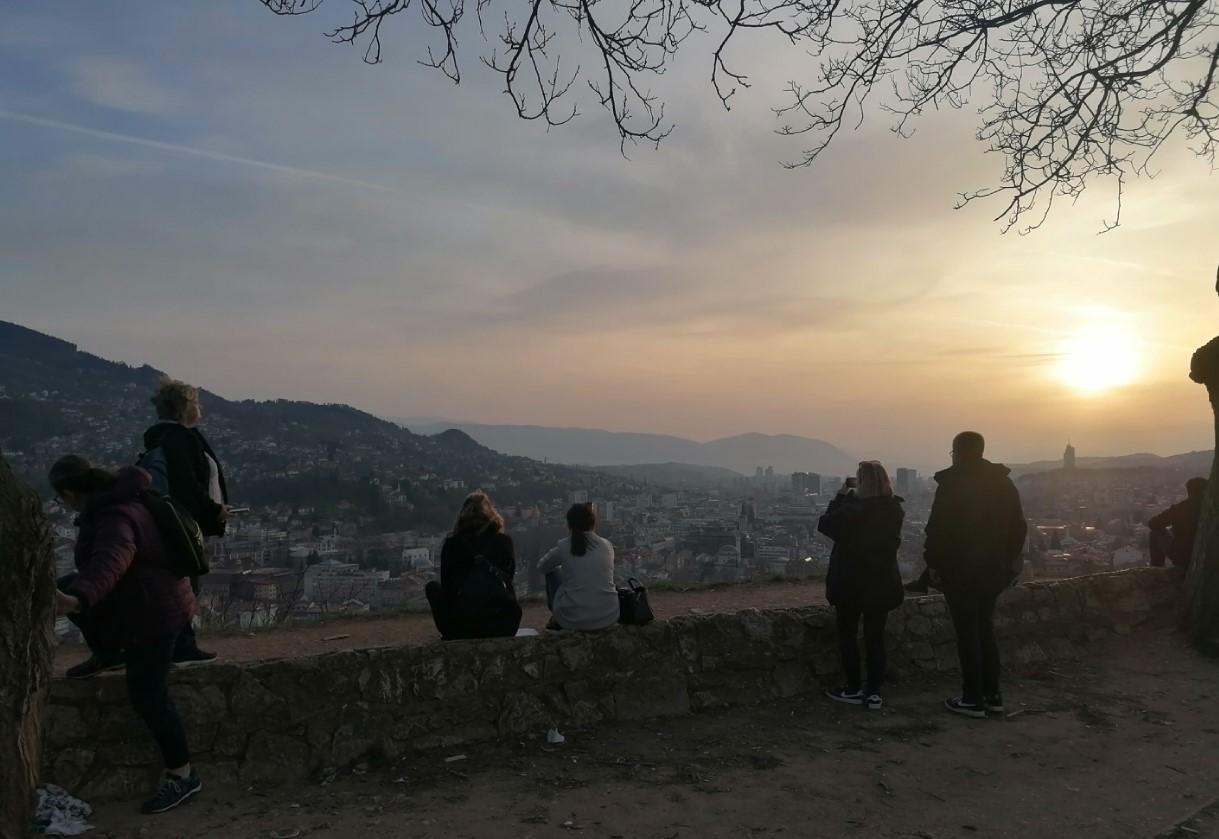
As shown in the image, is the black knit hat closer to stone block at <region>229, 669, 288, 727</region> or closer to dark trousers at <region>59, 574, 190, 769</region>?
dark trousers at <region>59, 574, 190, 769</region>

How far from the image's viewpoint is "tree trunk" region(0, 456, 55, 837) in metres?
2.75

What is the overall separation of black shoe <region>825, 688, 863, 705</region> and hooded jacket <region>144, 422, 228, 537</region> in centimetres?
398

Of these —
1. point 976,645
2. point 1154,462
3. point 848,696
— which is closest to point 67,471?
point 848,696

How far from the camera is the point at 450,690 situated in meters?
4.46

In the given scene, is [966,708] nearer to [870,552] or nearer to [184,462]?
[870,552]

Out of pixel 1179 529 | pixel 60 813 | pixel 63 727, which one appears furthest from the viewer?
pixel 1179 529

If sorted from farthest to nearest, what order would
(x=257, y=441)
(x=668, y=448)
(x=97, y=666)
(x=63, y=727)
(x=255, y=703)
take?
(x=668, y=448), (x=257, y=441), (x=255, y=703), (x=97, y=666), (x=63, y=727)

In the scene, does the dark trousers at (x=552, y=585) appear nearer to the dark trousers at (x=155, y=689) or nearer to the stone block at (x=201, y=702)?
the stone block at (x=201, y=702)

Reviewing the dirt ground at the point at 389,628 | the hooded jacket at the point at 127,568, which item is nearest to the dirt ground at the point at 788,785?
the hooded jacket at the point at 127,568

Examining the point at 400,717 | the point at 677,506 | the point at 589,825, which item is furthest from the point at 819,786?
the point at 677,506

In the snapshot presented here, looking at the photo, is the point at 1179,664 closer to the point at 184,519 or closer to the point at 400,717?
the point at 400,717

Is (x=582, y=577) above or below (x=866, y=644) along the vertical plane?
above

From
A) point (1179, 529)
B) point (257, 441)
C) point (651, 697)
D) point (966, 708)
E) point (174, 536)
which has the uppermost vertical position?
point (257, 441)

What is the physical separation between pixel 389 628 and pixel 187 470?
2.93 meters
